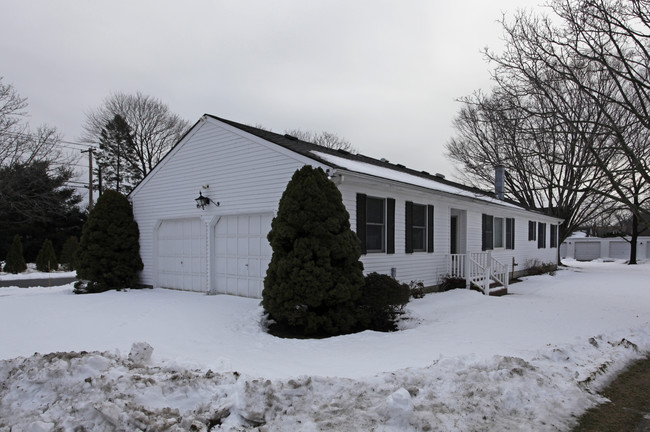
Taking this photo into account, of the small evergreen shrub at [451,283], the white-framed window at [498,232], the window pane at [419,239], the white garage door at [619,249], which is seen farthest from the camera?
the white garage door at [619,249]

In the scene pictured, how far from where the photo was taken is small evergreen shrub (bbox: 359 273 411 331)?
7.79 meters

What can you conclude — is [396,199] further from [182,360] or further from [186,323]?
[182,360]

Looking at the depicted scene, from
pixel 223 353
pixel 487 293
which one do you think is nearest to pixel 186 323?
pixel 223 353

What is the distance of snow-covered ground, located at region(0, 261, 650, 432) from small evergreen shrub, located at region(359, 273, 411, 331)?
1.66 feet

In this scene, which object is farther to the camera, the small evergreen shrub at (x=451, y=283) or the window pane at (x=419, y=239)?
the small evergreen shrub at (x=451, y=283)

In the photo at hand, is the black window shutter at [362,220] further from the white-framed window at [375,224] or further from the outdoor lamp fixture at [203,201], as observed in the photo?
the outdoor lamp fixture at [203,201]

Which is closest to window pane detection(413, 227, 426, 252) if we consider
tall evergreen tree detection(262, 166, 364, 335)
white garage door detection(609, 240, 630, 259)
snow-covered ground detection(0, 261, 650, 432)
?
snow-covered ground detection(0, 261, 650, 432)

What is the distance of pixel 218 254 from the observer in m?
11.5

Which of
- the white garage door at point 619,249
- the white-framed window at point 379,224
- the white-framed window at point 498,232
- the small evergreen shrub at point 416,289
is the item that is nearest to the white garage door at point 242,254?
the white-framed window at point 379,224

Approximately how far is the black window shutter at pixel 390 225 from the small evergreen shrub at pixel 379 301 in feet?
8.76

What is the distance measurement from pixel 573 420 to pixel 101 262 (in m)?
12.4

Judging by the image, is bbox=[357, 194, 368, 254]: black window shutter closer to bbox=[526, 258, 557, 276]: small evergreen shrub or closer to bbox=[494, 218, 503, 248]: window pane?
bbox=[494, 218, 503, 248]: window pane

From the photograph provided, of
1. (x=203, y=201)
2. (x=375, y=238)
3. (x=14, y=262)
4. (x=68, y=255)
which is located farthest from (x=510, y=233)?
(x=14, y=262)

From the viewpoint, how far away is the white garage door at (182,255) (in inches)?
474
